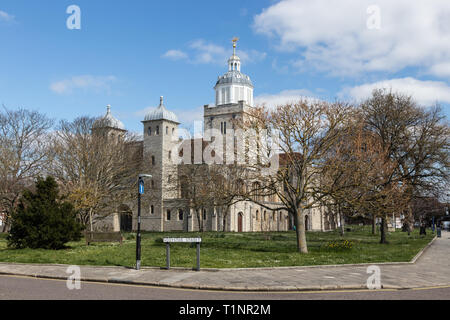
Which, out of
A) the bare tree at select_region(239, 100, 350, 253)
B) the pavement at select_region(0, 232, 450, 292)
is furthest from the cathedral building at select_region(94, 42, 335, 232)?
the pavement at select_region(0, 232, 450, 292)

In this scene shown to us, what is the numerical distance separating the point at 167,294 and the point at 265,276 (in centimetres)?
366

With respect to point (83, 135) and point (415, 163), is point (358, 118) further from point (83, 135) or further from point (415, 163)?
point (83, 135)

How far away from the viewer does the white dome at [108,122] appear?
52350mm

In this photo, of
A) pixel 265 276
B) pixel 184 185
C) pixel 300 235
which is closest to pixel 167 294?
pixel 265 276

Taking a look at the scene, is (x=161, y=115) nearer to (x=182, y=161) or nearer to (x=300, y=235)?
(x=182, y=161)

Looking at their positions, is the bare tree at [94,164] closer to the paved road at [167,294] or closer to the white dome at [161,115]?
the white dome at [161,115]

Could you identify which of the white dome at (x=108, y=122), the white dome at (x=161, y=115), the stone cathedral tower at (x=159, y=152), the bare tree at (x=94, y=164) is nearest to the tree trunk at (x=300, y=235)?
the bare tree at (x=94, y=164)

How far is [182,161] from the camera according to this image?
6494 cm

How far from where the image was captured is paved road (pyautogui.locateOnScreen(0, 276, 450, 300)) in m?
9.84

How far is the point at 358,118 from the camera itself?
968 inches

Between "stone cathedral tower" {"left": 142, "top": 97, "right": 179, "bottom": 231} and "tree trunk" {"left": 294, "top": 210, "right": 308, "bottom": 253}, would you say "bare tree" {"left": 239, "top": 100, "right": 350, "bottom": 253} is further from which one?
"stone cathedral tower" {"left": 142, "top": 97, "right": 179, "bottom": 231}

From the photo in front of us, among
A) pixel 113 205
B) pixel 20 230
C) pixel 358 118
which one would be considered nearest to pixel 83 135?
pixel 113 205

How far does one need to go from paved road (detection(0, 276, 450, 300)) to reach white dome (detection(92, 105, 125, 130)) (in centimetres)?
4260
